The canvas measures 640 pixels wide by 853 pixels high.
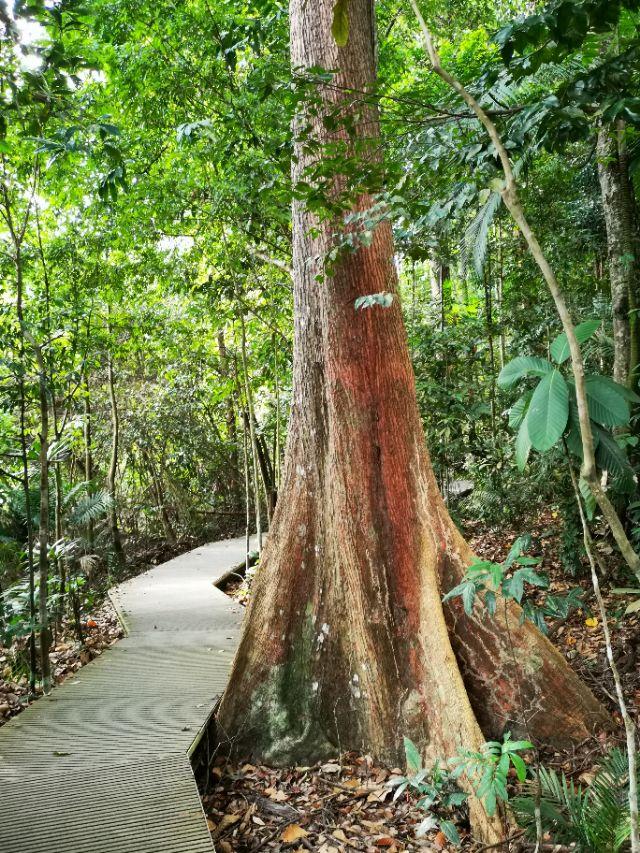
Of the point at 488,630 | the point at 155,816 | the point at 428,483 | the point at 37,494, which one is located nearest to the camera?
the point at 155,816

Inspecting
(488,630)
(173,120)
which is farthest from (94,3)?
(488,630)

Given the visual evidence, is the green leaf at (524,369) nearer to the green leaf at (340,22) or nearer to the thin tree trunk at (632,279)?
the green leaf at (340,22)

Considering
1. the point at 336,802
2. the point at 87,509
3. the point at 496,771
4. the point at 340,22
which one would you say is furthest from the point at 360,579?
the point at 87,509

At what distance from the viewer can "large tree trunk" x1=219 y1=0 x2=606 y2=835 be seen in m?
3.60

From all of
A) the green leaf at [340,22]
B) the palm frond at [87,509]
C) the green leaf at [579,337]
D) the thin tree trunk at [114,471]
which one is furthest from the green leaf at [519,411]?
the thin tree trunk at [114,471]

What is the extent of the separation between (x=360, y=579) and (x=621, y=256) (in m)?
3.28

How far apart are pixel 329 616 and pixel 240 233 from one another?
4240mm

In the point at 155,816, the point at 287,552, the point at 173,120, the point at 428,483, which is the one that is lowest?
the point at 155,816

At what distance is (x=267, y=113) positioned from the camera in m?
5.03

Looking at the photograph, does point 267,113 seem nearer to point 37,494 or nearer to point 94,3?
point 94,3

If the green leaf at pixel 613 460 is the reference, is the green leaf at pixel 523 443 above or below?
above

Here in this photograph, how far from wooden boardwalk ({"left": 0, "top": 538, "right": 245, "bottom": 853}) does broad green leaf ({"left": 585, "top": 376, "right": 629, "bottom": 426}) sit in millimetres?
2512

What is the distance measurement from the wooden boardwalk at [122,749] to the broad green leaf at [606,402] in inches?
98.9

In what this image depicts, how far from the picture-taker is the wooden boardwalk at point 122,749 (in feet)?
9.38
